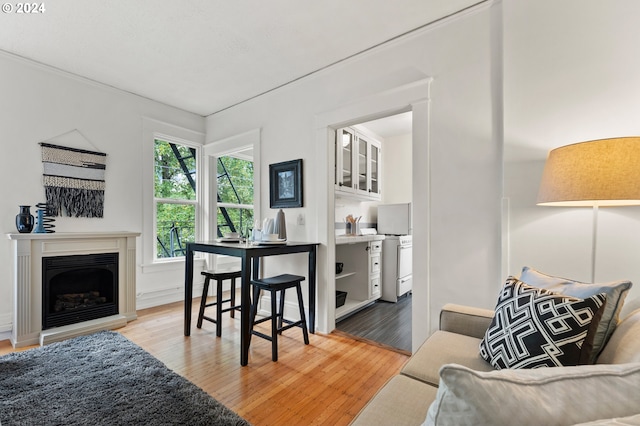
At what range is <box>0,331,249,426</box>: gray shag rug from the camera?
164cm

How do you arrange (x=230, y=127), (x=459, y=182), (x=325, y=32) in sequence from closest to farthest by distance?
(x=459, y=182) → (x=325, y=32) → (x=230, y=127)

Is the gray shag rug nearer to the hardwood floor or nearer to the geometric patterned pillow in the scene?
the hardwood floor

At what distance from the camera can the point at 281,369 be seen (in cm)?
224

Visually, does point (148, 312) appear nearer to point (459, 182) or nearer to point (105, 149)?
point (105, 149)

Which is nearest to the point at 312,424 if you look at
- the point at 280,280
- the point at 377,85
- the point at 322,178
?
the point at 280,280

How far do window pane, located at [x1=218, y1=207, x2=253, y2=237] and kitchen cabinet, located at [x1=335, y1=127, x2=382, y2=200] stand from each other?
69.7 inches

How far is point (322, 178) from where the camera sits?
3027mm

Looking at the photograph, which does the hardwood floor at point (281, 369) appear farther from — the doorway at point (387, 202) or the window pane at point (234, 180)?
the window pane at point (234, 180)

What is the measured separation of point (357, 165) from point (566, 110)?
2505 mm

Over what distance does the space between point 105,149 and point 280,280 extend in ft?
8.57

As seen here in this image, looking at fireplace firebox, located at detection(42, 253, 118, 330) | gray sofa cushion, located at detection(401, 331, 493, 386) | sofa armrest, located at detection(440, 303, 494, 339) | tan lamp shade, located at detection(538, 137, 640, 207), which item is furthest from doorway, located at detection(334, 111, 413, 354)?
fireplace firebox, located at detection(42, 253, 118, 330)

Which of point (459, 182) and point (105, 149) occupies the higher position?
point (105, 149)

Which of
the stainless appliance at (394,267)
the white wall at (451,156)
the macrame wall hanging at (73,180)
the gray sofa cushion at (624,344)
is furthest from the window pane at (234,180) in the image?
the gray sofa cushion at (624,344)

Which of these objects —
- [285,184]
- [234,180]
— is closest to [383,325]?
[285,184]
